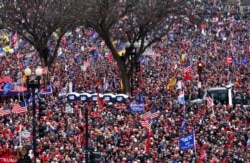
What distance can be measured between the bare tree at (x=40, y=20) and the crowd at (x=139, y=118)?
227 centimetres

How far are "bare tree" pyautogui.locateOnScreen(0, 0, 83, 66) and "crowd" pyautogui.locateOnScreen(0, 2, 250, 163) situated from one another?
2268 millimetres

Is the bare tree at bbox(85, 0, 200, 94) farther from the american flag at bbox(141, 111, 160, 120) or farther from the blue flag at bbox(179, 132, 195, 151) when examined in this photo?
the blue flag at bbox(179, 132, 195, 151)

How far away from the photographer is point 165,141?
1236 inches

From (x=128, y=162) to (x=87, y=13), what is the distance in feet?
65.3

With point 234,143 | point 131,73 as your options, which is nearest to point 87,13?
point 131,73

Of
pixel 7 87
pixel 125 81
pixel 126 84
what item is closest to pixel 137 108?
pixel 126 84

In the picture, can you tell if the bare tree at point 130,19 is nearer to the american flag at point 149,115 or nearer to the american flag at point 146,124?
the american flag at point 149,115

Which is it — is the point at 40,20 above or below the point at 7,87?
above

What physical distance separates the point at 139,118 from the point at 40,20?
71.6 ft

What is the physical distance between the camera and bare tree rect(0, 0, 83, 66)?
177ft

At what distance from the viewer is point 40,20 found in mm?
55156

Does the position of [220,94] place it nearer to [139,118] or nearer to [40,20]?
[139,118]

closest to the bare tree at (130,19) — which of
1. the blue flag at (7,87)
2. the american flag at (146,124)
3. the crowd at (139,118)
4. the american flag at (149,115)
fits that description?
the crowd at (139,118)

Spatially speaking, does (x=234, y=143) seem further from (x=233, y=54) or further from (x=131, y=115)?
(x=233, y=54)
